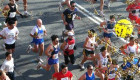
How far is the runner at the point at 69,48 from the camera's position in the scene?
380 inches

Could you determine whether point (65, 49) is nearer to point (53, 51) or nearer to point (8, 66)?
point (53, 51)

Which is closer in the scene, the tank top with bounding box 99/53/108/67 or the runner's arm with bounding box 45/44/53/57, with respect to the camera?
the runner's arm with bounding box 45/44/53/57

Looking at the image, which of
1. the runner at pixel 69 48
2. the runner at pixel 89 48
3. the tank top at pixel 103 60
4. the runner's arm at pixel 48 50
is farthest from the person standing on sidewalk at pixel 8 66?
the tank top at pixel 103 60

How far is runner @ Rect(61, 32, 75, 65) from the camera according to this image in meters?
9.66

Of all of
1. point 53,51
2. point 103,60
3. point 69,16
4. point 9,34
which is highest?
point 69,16

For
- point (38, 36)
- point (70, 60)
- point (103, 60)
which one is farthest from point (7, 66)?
point (103, 60)

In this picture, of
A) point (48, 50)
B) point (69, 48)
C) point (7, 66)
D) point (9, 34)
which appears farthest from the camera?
point (69, 48)

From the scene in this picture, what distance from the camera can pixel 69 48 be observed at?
979 centimetres

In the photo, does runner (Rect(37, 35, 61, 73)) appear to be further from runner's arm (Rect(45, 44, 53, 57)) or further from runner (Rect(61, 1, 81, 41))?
runner (Rect(61, 1, 81, 41))

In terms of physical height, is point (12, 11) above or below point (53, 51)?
above

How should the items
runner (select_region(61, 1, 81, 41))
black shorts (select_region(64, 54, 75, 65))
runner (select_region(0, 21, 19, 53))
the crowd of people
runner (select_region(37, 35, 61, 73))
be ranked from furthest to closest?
runner (select_region(61, 1, 81, 41))
black shorts (select_region(64, 54, 75, 65))
runner (select_region(0, 21, 19, 53))
runner (select_region(37, 35, 61, 73))
the crowd of people

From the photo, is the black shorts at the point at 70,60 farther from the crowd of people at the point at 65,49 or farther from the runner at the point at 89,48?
the runner at the point at 89,48

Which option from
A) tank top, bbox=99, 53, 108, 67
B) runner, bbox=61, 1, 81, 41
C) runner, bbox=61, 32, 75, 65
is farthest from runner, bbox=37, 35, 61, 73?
runner, bbox=61, 1, 81, 41

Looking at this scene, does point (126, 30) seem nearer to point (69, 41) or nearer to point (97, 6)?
point (69, 41)
